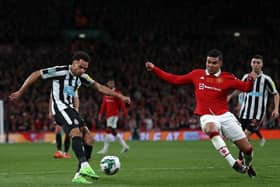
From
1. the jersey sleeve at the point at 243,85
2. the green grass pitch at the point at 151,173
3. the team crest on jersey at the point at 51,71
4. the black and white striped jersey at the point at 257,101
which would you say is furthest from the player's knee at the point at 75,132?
the black and white striped jersey at the point at 257,101

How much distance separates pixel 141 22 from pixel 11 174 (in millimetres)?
33600

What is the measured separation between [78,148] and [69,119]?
1.92 feet

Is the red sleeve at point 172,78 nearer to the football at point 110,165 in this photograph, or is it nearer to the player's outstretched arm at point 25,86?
the football at point 110,165

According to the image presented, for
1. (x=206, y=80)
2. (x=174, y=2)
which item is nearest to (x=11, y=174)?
(x=206, y=80)

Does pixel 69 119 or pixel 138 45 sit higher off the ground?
pixel 138 45

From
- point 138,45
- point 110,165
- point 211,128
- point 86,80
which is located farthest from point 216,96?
point 138,45

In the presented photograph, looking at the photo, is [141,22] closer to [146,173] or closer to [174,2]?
[174,2]

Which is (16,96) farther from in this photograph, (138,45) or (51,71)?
(138,45)

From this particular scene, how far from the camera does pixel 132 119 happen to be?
35.9m

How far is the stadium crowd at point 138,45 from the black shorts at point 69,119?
23.6 metres

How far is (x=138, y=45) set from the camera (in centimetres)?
4481

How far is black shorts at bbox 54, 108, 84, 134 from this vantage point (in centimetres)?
1220

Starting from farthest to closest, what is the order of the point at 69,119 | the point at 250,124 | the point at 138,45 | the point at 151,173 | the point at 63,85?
the point at 138,45 → the point at 250,124 → the point at 151,173 → the point at 63,85 → the point at 69,119

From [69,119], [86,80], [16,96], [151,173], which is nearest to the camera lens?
[16,96]
